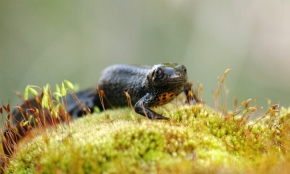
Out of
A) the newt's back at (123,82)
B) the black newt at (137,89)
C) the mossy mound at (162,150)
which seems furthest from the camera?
the newt's back at (123,82)

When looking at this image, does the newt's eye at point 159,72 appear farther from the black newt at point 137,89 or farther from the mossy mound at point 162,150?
the mossy mound at point 162,150

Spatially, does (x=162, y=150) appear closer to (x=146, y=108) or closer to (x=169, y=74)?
(x=146, y=108)

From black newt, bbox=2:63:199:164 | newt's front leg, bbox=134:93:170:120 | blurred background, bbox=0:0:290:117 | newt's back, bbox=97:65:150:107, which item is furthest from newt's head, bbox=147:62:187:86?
blurred background, bbox=0:0:290:117

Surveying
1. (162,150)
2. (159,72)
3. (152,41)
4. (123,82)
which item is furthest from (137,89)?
(152,41)

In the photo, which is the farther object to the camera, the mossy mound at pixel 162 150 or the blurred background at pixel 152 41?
the blurred background at pixel 152 41

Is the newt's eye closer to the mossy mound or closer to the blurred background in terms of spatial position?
the mossy mound

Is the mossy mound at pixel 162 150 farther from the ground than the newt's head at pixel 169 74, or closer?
closer

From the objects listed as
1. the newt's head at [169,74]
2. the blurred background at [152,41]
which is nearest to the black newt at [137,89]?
the newt's head at [169,74]
